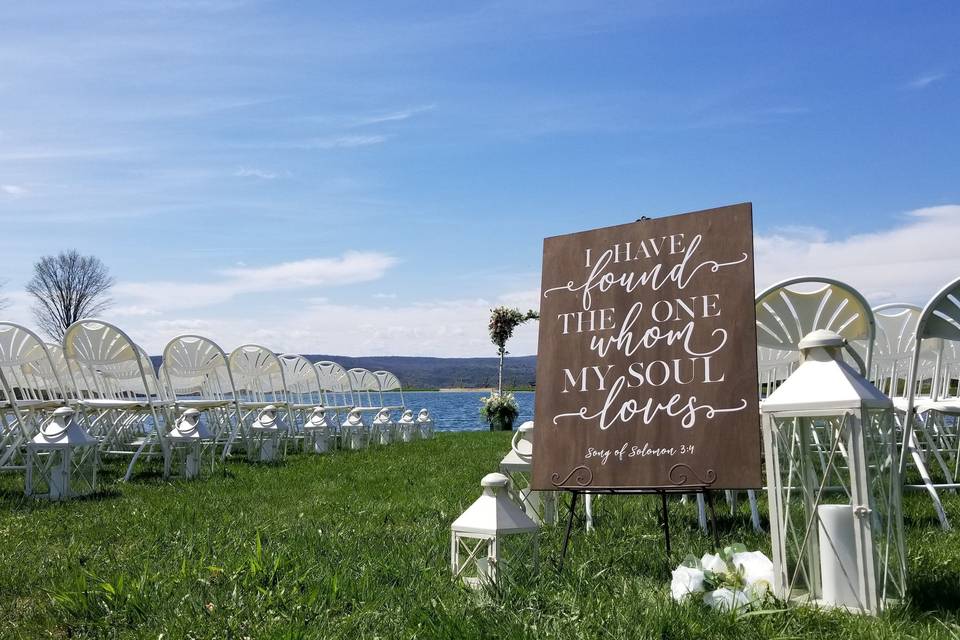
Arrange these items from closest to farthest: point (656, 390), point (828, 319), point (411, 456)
Result: point (656, 390)
point (828, 319)
point (411, 456)

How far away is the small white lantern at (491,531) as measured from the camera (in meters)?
2.63

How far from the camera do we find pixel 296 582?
2.73m

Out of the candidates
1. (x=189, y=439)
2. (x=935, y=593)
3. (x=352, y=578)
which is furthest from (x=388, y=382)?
(x=935, y=593)

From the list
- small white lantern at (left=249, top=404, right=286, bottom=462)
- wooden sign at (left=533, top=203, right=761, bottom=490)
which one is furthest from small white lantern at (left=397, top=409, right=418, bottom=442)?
wooden sign at (left=533, top=203, right=761, bottom=490)

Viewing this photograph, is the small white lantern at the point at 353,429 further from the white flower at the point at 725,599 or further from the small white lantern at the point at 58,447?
the white flower at the point at 725,599

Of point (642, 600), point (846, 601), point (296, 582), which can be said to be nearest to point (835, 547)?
point (846, 601)

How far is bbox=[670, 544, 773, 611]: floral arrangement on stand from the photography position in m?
2.36

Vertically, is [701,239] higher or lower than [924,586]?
higher

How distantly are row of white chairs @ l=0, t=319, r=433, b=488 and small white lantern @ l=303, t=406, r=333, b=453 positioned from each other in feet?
0.05

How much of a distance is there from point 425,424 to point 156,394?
8.65 meters

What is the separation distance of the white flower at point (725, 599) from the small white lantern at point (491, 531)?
0.65 metres

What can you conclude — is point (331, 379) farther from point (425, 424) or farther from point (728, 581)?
point (728, 581)

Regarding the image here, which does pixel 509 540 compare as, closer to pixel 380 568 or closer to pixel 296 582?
pixel 380 568

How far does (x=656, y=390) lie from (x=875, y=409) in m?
0.82
